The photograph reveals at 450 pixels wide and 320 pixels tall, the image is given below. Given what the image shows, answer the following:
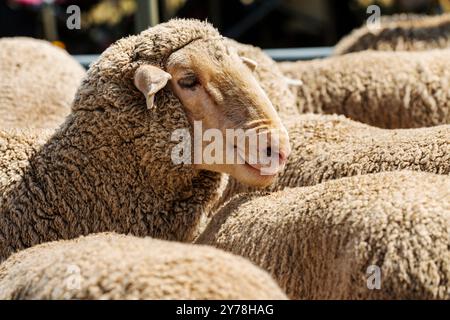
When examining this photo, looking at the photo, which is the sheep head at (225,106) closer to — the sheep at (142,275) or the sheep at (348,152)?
the sheep at (348,152)

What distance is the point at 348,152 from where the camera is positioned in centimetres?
462

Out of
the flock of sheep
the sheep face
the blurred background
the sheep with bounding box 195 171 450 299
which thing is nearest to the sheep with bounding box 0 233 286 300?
the flock of sheep

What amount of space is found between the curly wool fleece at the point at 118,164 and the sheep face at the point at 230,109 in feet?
0.18

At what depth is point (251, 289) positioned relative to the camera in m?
2.98

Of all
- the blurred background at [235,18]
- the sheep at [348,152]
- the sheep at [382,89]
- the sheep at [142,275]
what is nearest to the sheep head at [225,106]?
the sheep at [348,152]

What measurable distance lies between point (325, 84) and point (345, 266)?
11.2ft

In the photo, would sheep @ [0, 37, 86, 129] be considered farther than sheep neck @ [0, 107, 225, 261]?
Yes

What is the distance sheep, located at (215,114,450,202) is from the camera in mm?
4312

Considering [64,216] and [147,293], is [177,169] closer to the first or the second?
[64,216]

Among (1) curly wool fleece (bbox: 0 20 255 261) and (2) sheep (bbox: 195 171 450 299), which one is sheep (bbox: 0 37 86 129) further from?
(2) sheep (bbox: 195 171 450 299)

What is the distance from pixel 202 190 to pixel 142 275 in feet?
5.76

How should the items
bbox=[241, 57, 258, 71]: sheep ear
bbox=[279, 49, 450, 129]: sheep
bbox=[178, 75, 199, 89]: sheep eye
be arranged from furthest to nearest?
bbox=[279, 49, 450, 129]: sheep < bbox=[241, 57, 258, 71]: sheep ear < bbox=[178, 75, 199, 89]: sheep eye

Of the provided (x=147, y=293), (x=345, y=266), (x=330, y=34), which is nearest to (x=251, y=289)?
(x=147, y=293)

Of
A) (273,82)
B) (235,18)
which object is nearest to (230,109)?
(273,82)
